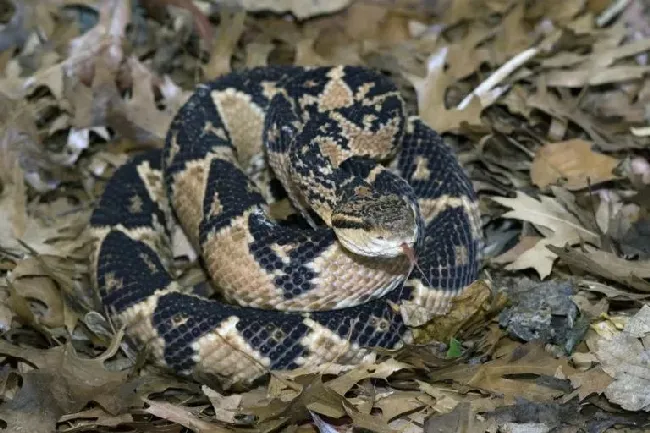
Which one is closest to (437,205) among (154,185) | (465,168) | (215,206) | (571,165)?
(465,168)

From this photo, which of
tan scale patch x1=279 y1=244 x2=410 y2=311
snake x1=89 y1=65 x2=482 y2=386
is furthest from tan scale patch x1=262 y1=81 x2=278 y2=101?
tan scale patch x1=279 y1=244 x2=410 y2=311

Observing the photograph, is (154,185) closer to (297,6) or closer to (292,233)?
(292,233)

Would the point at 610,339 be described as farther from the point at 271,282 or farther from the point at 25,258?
the point at 25,258

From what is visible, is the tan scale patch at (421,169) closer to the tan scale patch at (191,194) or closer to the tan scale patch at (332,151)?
the tan scale patch at (332,151)

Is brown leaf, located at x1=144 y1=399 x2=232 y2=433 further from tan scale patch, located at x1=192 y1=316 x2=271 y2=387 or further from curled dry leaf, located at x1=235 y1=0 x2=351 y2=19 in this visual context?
curled dry leaf, located at x1=235 y1=0 x2=351 y2=19

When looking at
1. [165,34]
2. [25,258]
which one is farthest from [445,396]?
[165,34]
